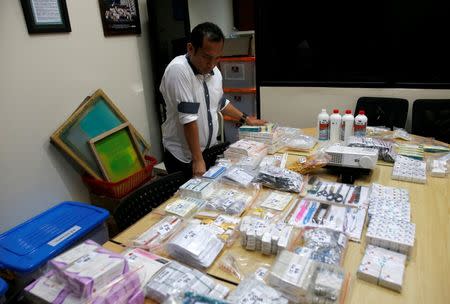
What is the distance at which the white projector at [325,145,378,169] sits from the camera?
1.49 meters

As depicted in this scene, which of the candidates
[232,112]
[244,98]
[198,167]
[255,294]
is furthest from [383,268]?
[244,98]

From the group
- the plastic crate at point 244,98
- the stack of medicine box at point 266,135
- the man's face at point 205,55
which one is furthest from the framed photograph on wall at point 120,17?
the stack of medicine box at point 266,135

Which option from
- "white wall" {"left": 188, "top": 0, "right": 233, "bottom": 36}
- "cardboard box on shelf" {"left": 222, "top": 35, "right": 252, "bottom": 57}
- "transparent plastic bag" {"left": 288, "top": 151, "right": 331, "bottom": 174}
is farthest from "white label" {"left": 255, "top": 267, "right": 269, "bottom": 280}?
"white wall" {"left": 188, "top": 0, "right": 233, "bottom": 36}

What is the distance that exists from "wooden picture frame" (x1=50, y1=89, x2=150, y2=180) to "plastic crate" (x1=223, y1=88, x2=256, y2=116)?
159 centimetres

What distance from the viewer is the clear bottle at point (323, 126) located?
78.3 inches

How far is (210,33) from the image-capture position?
65.6 inches

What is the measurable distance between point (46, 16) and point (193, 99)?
47.5 inches

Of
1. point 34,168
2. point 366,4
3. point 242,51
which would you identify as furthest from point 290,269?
point 242,51

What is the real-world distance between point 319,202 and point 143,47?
230cm

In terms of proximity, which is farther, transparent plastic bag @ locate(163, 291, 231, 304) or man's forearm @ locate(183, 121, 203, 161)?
man's forearm @ locate(183, 121, 203, 161)

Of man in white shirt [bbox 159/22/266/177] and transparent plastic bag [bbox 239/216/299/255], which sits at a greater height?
man in white shirt [bbox 159/22/266/177]

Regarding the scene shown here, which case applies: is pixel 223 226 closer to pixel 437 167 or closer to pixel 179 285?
pixel 179 285

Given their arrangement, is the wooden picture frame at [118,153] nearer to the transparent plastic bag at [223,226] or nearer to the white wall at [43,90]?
the white wall at [43,90]

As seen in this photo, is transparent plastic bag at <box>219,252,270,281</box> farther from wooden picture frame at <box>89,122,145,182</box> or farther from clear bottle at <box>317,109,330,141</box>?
wooden picture frame at <box>89,122,145,182</box>
